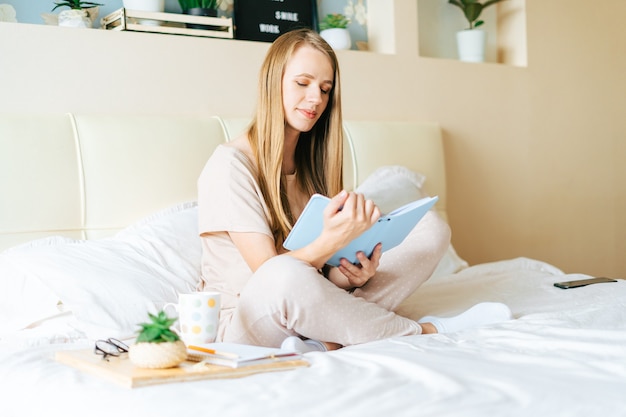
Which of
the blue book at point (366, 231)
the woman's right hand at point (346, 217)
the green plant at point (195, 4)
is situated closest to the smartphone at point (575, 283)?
the blue book at point (366, 231)

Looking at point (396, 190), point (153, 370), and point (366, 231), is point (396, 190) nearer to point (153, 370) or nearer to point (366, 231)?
point (366, 231)

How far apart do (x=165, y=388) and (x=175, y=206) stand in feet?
3.79

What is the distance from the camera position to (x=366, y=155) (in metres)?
2.83

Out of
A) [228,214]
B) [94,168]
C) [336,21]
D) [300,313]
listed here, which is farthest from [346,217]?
[336,21]

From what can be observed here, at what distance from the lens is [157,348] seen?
128cm

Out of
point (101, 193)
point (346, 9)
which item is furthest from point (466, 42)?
point (101, 193)

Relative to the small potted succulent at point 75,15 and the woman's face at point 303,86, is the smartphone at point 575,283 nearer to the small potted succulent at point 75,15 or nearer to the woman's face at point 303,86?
the woman's face at point 303,86

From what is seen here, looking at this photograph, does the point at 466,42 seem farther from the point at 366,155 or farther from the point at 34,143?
the point at 34,143

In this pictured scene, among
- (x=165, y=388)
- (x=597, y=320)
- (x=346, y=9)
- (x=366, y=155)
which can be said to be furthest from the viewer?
(x=346, y=9)

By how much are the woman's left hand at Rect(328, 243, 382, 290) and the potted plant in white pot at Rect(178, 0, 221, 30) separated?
1.15m

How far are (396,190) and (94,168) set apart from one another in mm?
984

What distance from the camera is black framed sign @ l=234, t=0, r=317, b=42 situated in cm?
280

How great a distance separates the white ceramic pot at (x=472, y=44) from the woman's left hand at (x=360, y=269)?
1746 millimetres

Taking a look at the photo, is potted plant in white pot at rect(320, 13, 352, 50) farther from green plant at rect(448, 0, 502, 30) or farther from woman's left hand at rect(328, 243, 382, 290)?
woman's left hand at rect(328, 243, 382, 290)
